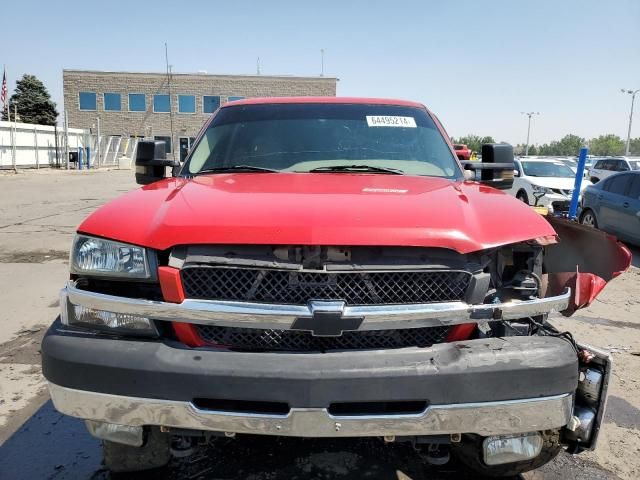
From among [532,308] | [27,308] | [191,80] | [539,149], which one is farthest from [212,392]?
[539,149]

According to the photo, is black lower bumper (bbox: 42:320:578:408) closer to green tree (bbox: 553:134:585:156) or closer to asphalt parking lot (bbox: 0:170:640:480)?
asphalt parking lot (bbox: 0:170:640:480)

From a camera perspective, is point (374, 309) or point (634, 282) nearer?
point (374, 309)

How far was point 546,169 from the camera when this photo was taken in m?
15.0

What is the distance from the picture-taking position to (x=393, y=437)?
1903 millimetres

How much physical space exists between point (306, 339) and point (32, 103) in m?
63.4

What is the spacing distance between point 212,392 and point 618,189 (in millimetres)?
10661

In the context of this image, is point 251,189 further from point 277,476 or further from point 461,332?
point 277,476

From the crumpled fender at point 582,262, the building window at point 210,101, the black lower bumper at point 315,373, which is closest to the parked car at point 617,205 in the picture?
the crumpled fender at point 582,262

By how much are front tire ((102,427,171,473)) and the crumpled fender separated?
1995 millimetres

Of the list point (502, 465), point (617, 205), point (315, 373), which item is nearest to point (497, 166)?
point (502, 465)

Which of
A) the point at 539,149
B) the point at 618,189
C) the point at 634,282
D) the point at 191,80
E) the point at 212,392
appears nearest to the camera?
the point at 212,392

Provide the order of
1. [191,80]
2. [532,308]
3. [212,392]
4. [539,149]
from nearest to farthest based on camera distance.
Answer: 1. [212,392]
2. [532,308]
3. [191,80]
4. [539,149]

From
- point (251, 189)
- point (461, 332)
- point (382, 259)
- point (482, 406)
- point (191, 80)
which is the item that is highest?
point (191, 80)

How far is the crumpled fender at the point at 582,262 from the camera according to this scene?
2430 mm
